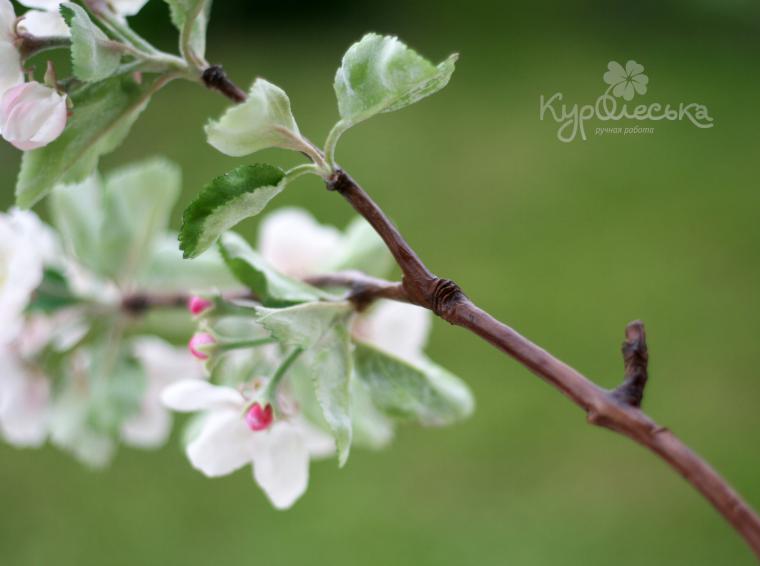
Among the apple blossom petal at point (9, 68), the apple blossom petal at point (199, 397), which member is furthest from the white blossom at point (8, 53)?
the apple blossom petal at point (199, 397)

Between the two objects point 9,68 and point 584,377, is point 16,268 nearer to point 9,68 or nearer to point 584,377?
point 9,68

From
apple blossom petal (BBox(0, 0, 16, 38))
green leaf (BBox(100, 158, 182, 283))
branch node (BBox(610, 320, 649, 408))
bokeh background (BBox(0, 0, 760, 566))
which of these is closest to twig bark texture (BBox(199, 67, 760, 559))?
branch node (BBox(610, 320, 649, 408))

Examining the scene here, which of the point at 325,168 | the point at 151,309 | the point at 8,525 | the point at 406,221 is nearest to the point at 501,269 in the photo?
the point at 406,221

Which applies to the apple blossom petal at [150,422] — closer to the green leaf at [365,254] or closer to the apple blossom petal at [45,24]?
the green leaf at [365,254]

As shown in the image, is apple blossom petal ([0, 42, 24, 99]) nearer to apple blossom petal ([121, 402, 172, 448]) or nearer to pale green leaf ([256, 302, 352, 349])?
pale green leaf ([256, 302, 352, 349])

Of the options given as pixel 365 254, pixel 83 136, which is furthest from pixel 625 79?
pixel 83 136

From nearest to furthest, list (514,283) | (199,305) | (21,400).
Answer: (199,305) < (21,400) < (514,283)

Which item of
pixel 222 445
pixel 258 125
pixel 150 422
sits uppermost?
pixel 258 125

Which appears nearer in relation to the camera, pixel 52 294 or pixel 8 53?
pixel 8 53

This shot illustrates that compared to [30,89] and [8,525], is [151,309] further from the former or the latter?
[8,525]
